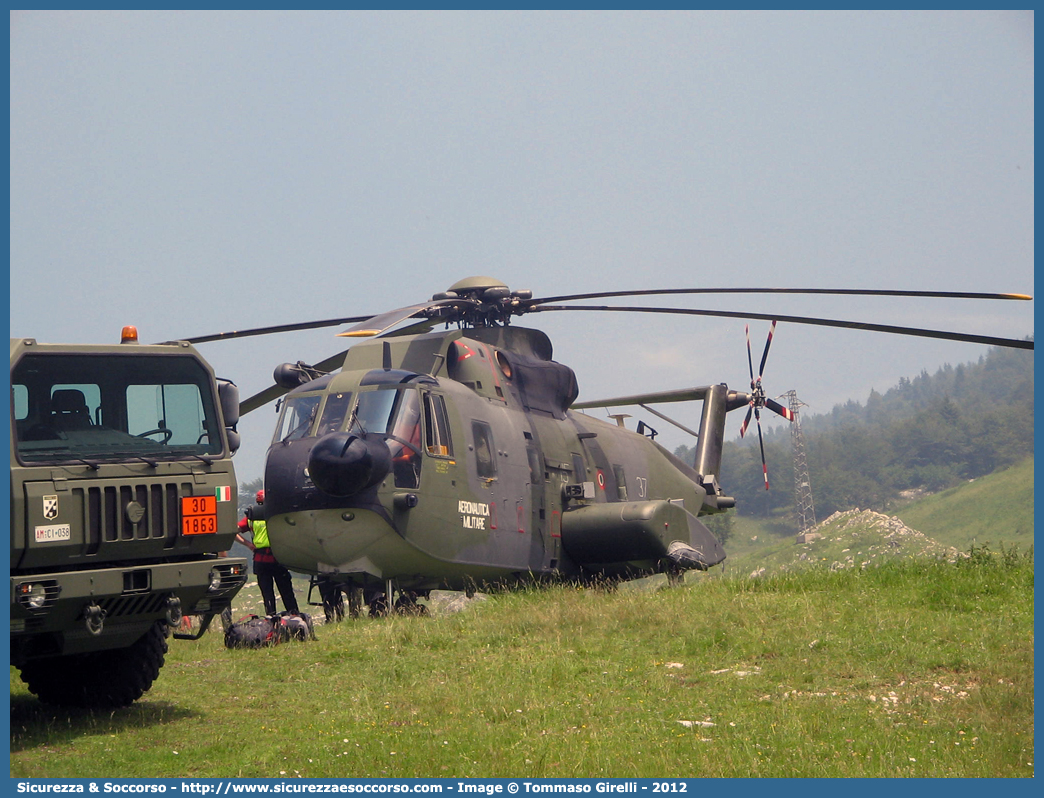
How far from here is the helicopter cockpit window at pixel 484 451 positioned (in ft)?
48.5

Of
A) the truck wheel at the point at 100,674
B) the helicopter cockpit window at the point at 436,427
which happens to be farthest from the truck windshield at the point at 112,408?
the helicopter cockpit window at the point at 436,427

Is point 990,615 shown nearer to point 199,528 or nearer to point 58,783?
point 199,528

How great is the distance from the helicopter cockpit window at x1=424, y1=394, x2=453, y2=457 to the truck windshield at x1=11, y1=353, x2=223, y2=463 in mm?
5340

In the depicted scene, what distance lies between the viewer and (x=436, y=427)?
14.1m

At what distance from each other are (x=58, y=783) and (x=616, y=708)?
4.08 metres

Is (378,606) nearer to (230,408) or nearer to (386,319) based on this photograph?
(386,319)

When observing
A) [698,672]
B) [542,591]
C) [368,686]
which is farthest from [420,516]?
[698,672]

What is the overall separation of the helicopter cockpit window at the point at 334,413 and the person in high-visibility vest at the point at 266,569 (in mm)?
1383

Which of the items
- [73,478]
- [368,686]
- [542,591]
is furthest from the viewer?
[542,591]

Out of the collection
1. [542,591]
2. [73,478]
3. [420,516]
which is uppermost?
[73,478]

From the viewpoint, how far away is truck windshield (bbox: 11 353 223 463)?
7961 mm

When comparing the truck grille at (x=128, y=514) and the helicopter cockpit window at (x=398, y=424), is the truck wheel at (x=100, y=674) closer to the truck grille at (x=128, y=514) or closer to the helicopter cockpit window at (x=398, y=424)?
the truck grille at (x=128, y=514)

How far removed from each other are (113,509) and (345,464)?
196 inches

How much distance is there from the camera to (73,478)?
777cm
